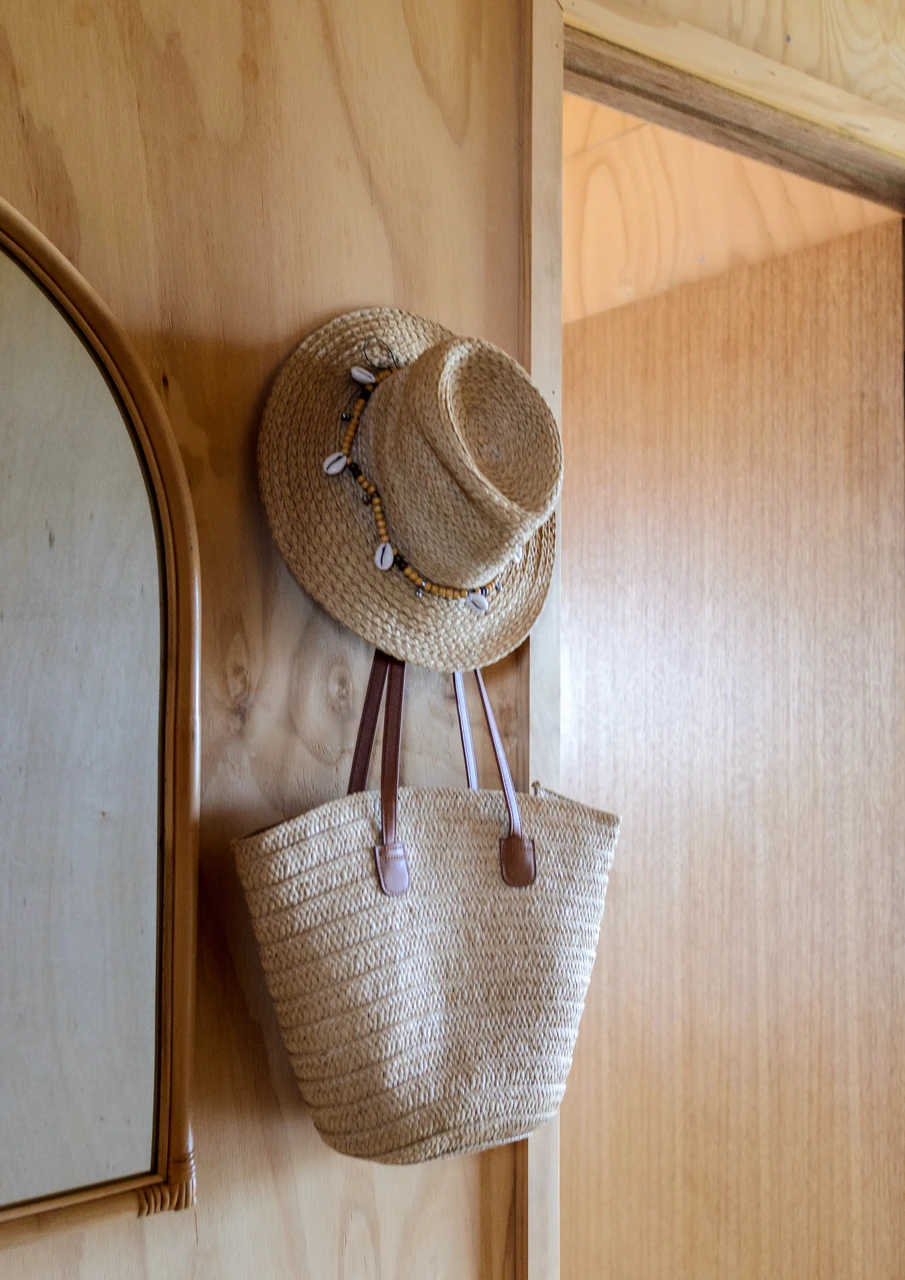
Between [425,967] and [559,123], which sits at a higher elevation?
[559,123]

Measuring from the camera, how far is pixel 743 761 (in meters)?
1.91

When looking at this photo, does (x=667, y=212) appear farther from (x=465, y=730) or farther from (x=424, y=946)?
(x=424, y=946)

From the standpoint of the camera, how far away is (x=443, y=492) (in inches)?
34.0

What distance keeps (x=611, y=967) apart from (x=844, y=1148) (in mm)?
480

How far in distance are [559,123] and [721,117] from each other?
277 millimetres

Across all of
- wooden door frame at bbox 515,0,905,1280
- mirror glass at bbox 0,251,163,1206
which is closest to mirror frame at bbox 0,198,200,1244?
mirror glass at bbox 0,251,163,1206

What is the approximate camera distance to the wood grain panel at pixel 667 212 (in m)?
1.73

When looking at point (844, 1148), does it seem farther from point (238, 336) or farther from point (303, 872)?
point (238, 336)

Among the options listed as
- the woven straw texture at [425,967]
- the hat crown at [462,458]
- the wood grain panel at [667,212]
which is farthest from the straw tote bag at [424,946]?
the wood grain panel at [667,212]

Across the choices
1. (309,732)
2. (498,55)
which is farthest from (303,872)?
(498,55)

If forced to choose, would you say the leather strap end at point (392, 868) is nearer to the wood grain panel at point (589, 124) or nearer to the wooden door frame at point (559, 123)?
the wooden door frame at point (559, 123)

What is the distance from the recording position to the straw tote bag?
2.81 ft

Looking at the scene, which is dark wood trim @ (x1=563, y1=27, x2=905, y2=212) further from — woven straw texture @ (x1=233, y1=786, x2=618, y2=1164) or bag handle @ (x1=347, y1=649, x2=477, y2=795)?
woven straw texture @ (x1=233, y1=786, x2=618, y2=1164)

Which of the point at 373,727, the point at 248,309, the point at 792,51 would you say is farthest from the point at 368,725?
the point at 792,51
